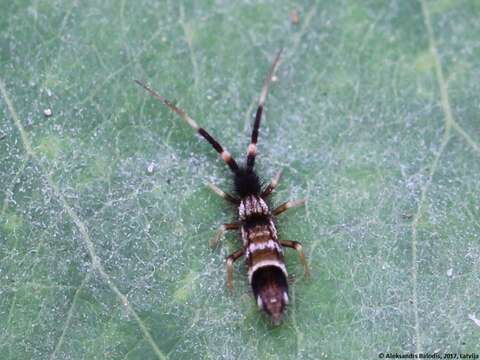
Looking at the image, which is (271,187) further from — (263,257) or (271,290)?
(271,290)

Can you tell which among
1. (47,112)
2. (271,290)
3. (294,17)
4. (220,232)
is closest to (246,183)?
(220,232)

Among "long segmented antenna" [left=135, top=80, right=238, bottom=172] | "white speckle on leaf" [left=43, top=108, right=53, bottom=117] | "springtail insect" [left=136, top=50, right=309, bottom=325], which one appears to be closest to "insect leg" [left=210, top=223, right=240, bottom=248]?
"springtail insect" [left=136, top=50, right=309, bottom=325]

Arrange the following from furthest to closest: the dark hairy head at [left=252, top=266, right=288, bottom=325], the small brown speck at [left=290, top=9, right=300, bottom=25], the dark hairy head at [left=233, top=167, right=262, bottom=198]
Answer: the small brown speck at [left=290, top=9, right=300, bottom=25]
the dark hairy head at [left=233, top=167, right=262, bottom=198]
the dark hairy head at [left=252, top=266, right=288, bottom=325]

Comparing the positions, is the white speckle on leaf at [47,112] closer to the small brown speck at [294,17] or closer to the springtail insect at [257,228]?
the springtail insect at [257,228]

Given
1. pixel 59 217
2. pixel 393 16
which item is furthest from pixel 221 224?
pixel 393 16

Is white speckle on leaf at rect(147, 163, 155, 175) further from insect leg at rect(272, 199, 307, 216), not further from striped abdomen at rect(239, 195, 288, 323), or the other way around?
insect leg at rect(272, 199, 307, 216)

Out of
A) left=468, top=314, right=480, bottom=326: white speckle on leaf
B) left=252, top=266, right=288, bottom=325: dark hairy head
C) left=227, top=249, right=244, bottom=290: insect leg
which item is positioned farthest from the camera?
left=227, top=249, right=244, bottom=290: insect leg

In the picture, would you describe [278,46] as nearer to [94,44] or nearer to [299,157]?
[299,157]
